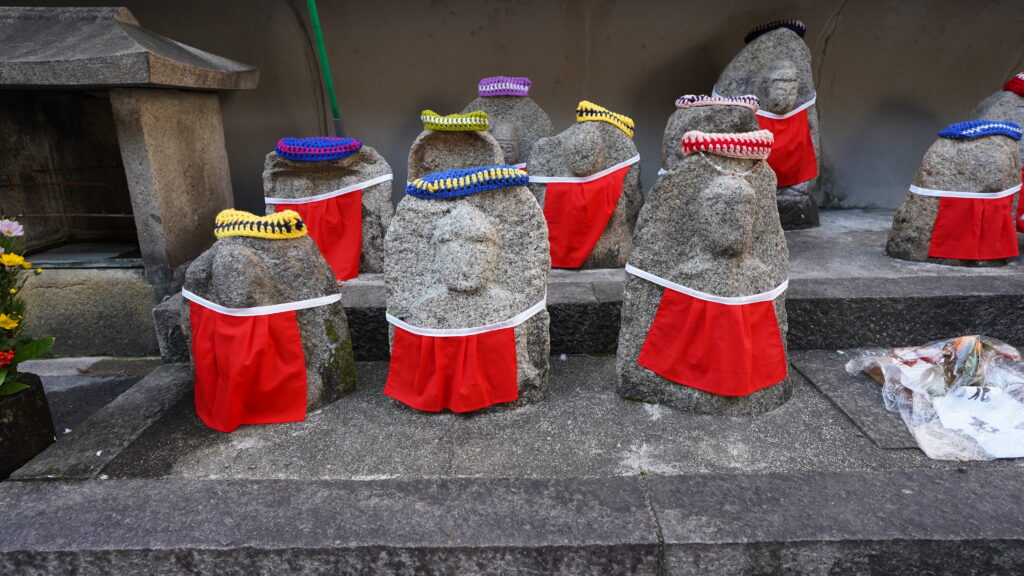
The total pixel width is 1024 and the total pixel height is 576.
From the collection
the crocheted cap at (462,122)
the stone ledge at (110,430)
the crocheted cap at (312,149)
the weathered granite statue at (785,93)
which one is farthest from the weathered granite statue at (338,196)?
the weathered granite statue at (785,93)

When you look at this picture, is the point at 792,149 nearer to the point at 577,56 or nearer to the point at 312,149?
the point at 577,56

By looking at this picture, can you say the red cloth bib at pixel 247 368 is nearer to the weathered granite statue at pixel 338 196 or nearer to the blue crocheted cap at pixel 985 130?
the weathered granite statue at pixel 338 196

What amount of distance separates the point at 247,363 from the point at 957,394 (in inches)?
113

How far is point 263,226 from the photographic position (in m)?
2.42

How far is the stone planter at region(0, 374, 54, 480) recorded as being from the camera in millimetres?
2176

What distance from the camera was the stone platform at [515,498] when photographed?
170cm

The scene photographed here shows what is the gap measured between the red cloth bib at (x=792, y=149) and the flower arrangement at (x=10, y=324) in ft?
14.3

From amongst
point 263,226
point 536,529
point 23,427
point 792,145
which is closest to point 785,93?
point 792,145

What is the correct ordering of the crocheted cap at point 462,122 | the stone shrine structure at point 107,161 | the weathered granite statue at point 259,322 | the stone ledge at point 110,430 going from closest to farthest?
the stone ledge at point 110,430 < the weathered granite statue at point 259,322 < the stone shrine structure at point 107,161 < the crocheted cap at point 462,122

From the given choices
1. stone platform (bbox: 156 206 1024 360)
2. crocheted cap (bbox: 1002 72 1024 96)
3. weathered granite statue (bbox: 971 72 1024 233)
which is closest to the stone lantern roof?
stone platform (bbox: 156 206 1024 360)

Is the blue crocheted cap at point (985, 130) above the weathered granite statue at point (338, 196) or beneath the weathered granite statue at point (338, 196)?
above

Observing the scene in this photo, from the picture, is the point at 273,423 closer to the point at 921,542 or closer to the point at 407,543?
the point at 407,543

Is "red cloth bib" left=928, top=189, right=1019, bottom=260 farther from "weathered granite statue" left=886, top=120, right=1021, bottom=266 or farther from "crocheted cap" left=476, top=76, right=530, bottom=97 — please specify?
"crocheted cap" left=476, top=76, right=530, bottom=97

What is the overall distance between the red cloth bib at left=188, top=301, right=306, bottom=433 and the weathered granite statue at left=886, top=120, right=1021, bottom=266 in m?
3.66
